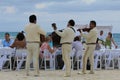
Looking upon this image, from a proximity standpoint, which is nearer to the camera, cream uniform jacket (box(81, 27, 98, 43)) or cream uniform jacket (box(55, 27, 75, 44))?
cream uniform jacket (box(55, 27, 75, 44))

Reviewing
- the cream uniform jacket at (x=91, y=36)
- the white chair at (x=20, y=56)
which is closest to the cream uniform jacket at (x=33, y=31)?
the cream uniform jacket at (x=91, y=36)

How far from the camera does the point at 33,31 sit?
12797 millimetres

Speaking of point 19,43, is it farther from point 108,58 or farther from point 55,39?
point 108,58

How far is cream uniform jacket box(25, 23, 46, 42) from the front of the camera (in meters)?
12.8

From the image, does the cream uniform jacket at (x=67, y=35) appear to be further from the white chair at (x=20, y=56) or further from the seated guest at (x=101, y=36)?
the seated guest at (x=101, y=36)

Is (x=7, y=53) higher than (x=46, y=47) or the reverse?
the reverse

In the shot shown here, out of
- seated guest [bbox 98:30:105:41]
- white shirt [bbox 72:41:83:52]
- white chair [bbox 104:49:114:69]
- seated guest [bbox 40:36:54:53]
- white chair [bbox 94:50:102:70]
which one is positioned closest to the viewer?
seated guest [bbox 40:36:54:53]

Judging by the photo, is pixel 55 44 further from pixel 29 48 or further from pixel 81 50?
pixel 29 48

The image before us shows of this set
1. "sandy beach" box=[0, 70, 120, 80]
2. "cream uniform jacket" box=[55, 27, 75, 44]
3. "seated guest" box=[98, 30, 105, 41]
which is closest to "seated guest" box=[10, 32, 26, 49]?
"sandy beach" box=[0, 70, 120, 80]

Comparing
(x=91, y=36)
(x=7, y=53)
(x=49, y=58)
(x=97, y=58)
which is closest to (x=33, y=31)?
(x=91, y=36)

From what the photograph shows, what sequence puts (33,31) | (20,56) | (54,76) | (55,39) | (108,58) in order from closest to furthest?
(33,31), (54,76), (55,39), (20,56), (108,58)

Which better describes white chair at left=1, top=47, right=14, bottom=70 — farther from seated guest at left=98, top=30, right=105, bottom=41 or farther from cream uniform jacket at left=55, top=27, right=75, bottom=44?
seated guest at left=98, top=30, right=105, bottom=41

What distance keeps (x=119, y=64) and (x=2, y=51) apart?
413 centimetres

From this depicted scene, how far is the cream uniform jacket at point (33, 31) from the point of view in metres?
12.8
